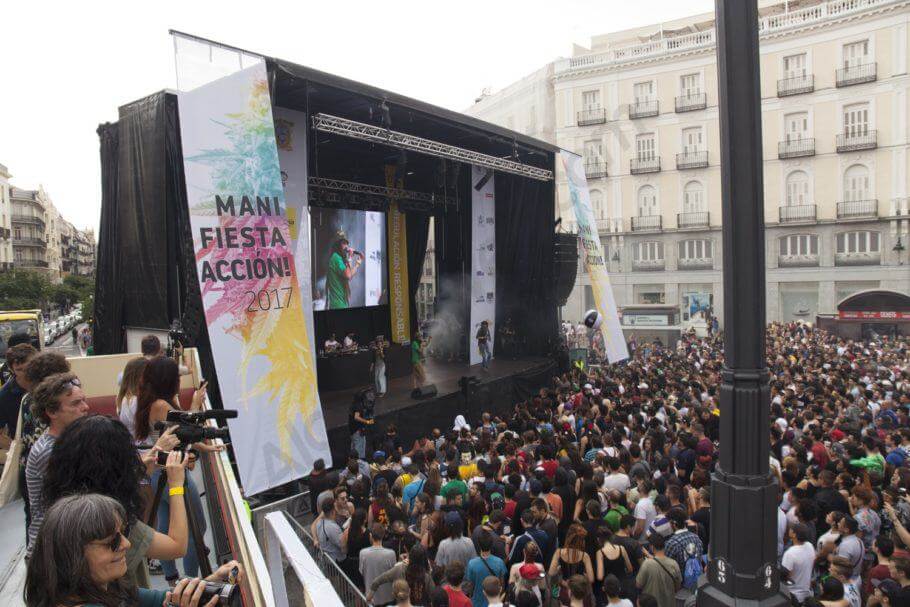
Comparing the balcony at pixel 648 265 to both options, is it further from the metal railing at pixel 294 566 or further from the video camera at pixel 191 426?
the metal railing at pixel 294 566

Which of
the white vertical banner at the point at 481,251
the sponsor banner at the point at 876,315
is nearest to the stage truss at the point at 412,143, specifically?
the white vertical banner at the point at 481,251

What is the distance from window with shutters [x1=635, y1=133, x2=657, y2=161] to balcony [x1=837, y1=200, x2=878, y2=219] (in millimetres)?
9054

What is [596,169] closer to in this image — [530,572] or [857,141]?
[857,141]

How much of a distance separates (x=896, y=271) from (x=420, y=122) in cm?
2453

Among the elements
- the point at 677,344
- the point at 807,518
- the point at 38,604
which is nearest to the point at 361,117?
the point at 807,518

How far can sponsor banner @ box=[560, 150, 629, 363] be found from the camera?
15.6 m

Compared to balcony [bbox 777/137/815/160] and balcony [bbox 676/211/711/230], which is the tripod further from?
balcony [bbox 777/137/815/160]

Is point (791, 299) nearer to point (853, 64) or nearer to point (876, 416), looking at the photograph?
point (853, 64)

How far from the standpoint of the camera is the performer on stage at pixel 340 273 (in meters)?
15.0

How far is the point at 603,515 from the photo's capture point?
205 inches

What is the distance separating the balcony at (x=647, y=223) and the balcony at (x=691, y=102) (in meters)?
5.55

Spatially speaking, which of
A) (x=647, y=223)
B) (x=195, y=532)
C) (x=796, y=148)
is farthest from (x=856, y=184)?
(x=195, y=532)

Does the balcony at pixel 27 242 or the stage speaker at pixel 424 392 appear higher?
the balcony at pixel 27 242

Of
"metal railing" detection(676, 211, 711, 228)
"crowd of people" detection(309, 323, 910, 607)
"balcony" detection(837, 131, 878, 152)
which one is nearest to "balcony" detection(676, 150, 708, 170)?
"metal railing" detection(676, 211, 711, 228)
